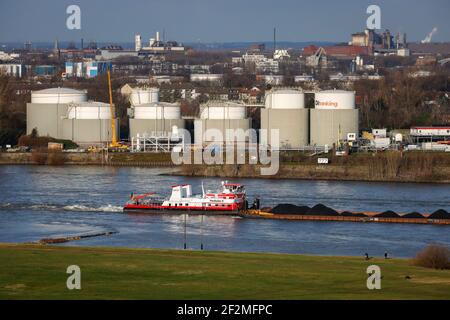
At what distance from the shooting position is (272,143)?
4009 cm

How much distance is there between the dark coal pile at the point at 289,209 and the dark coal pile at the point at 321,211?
0.15m

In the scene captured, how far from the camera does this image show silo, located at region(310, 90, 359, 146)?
40281 millimetres

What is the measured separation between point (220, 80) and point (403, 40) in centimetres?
5760

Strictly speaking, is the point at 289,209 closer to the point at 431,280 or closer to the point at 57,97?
the point at 431,280

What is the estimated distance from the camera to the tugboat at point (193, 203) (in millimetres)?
27766

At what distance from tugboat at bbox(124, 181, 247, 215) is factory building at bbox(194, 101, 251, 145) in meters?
12.5

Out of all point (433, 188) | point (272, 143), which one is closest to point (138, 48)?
point (272, 143)

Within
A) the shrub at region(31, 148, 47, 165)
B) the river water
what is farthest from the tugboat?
the shrub at region(31, 148, 47, 165)

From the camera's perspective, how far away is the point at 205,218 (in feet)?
89.6

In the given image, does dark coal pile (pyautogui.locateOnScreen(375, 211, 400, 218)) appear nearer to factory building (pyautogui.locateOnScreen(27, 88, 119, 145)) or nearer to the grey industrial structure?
the grey industrial structure

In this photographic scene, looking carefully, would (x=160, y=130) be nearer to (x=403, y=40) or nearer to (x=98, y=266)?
(x=98, y=266)

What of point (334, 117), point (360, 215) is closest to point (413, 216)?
point (360, 215)

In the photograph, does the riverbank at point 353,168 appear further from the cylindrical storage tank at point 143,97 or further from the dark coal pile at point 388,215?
the cylindrical storage tank at point 143,97
